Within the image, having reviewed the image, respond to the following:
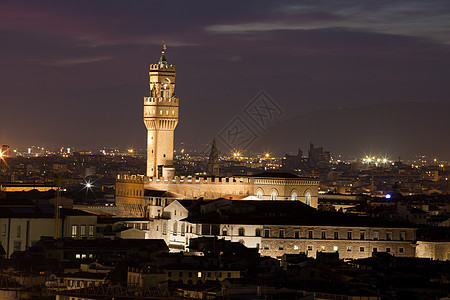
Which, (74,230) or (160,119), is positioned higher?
(160,119)

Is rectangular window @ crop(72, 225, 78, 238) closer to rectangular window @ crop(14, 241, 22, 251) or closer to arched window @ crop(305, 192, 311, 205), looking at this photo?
rectangular window @ crop(14, 241, 22, 251)

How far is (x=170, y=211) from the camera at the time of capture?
83.6m

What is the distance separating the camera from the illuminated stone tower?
94.6 m

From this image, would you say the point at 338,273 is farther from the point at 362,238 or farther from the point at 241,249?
the point at 362,238

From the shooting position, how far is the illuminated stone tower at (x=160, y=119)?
310ft

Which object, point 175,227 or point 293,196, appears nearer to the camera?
point 175,227

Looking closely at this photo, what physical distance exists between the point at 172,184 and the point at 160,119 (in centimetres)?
527

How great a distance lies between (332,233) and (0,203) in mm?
17835

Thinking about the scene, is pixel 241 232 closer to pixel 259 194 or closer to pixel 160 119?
pixel 259 194

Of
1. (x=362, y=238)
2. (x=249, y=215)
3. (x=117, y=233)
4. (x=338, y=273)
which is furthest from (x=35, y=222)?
(x=338, y=273)

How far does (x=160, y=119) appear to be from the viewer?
95688mm

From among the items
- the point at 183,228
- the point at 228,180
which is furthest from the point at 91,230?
the point at 228,180

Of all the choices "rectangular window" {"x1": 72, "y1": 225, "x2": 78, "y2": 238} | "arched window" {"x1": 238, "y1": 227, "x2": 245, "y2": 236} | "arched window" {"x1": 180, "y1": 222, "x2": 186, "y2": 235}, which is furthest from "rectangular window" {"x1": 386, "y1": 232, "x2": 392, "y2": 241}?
"rectangular window" {"x1": 72, "y1": 225, "x2": 78, "y2": 238}

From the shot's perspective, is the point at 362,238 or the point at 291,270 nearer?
the point at 291,270
